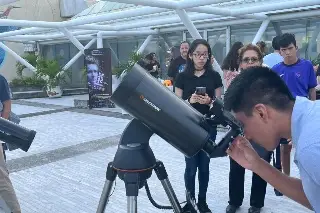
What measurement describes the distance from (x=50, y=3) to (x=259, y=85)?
19982 millimetres

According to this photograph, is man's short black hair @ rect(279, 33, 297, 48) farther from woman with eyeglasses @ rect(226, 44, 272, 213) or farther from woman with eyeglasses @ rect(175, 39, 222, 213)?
woman with eyeglasses @ rect(175, 39, 222, 213)

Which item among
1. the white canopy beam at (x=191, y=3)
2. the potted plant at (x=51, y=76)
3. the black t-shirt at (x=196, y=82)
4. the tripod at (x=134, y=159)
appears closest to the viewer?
the tripod at (x=134, y=159)

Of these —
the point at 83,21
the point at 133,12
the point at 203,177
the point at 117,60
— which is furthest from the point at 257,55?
the point at 117,60

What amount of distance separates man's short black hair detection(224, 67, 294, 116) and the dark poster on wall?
29.4 ft

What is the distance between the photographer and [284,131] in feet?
4.48

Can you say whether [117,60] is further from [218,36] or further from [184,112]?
[184,112]

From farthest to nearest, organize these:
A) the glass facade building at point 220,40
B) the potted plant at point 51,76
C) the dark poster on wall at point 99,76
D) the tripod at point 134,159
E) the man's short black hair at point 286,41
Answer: the potted plant at point 51,76 < the dark poster on wall at point 99,76 < the glass facade building at point 220,40 < the man's short black hair at point 286,41 < the tripod at point 134,159

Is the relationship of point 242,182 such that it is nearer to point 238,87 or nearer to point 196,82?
point 196,82

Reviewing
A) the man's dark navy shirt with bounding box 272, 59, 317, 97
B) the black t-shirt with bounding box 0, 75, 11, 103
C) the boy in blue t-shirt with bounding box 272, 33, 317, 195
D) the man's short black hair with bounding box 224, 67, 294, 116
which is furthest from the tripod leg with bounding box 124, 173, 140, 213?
the black t-shirt with bounding box 0, 75, 11, 103

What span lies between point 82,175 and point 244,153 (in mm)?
3491

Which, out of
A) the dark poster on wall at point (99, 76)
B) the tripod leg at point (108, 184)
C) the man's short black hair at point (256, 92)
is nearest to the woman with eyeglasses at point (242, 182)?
the tripod leg at point (108, 184)

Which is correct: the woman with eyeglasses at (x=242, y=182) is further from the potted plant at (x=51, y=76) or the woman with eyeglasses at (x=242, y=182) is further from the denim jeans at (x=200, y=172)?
the potted plant at (x=51, y=76)

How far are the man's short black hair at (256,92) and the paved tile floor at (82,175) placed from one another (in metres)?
2.37

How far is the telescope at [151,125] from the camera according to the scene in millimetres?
1726
